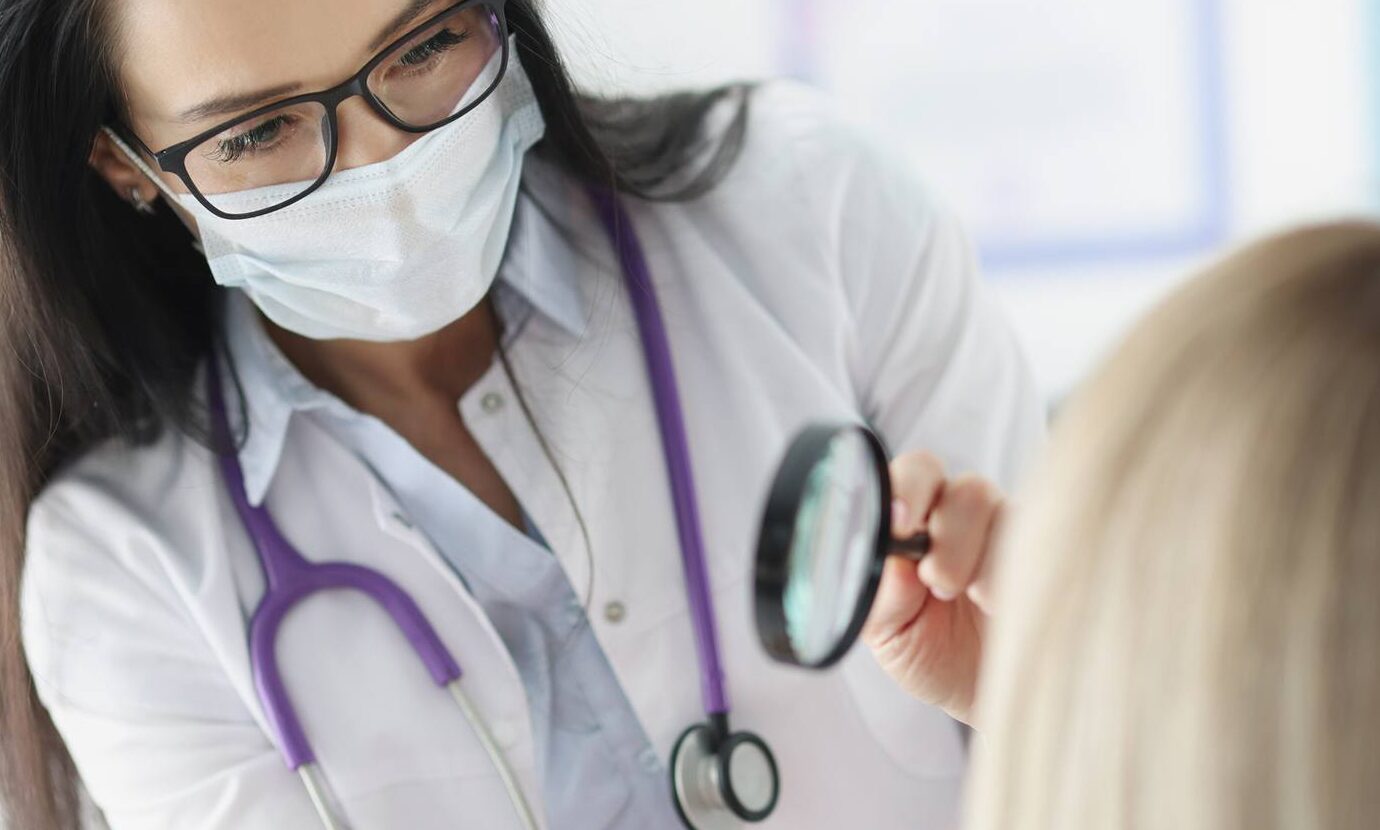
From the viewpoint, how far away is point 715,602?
1239 mm

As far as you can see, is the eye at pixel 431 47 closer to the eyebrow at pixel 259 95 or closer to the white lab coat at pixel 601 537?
the eyebrow at pixel 259 95

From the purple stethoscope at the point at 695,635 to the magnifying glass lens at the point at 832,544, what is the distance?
1.01 ft

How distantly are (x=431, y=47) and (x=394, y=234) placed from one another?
0.15 m

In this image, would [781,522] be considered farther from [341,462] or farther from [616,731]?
[341,462]

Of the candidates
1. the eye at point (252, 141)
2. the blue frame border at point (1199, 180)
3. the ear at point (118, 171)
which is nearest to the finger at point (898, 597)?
the eye at point (252, 141)

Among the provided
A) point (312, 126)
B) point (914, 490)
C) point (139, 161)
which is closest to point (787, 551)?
point (914, 490)

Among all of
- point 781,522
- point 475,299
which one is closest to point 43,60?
point 475,299

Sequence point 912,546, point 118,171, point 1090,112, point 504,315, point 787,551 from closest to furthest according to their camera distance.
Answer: point 787,551 → point 912,546 → point 118,171 → point 504,315 → point 1090,112

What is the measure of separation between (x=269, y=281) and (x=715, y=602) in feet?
1.56

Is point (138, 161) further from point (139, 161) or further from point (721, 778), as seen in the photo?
point (721, 778)

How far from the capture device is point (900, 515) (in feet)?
3.16

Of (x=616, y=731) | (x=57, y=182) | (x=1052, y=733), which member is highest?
(x=57, y=182)

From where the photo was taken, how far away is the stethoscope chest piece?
113cm

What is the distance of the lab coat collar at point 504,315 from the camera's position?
125 cm
